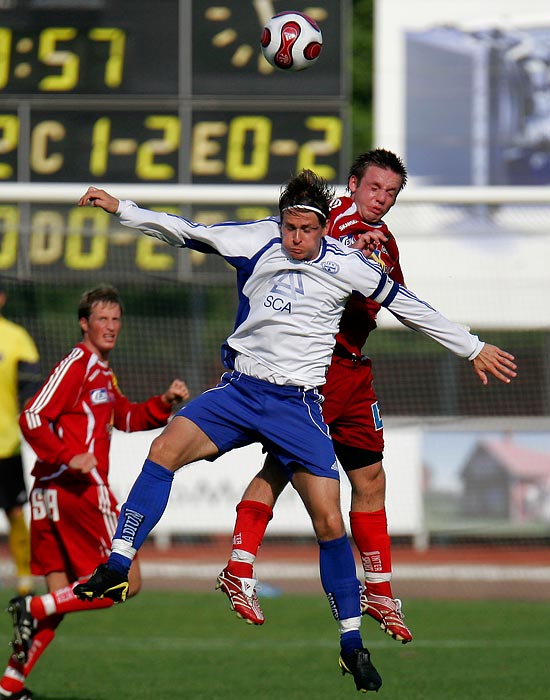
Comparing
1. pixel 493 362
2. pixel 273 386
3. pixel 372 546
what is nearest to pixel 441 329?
pixel 493 362

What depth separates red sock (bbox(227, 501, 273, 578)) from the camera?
21.1ft

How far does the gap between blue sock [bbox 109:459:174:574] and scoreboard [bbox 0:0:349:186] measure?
8.67 m

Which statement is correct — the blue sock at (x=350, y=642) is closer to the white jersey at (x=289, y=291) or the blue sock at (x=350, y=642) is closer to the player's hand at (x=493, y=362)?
the white jersey at (x=289, y=291)

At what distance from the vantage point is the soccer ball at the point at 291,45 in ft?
23.5

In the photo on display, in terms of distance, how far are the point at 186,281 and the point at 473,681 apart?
25.0 feet

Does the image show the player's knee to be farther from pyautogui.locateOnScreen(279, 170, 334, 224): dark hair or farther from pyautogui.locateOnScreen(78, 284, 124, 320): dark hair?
pyautogui.locateOnScreen(78, 284, 124, 320): dark hair

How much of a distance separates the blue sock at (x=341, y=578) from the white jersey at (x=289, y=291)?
82 cm

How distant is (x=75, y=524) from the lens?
7.36 metres

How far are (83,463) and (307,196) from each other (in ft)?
6.38

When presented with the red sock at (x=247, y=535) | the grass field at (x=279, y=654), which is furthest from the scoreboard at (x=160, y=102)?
the red sock at (x=247, y=535)

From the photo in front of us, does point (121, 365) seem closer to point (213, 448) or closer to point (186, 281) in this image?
point (186, 281)

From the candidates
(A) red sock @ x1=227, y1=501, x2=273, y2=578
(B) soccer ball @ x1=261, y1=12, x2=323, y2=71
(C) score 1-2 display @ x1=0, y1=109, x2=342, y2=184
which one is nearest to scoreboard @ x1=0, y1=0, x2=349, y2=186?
(C) score 1-2 display @ x1=0, y1=109, x2=342, y2=184

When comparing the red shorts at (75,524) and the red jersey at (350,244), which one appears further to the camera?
the red shorts at (75,524)

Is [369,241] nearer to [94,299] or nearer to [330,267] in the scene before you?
[330,267]
